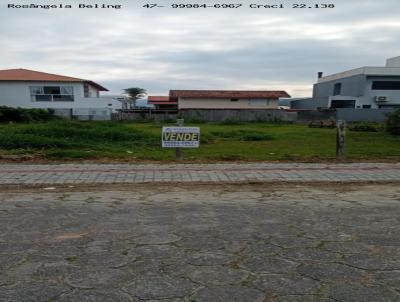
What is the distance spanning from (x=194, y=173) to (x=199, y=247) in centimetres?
434

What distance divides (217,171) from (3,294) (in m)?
5.97

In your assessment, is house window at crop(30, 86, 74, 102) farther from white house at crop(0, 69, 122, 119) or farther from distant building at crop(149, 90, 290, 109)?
distant building at crop(149, 90, 290, 109)

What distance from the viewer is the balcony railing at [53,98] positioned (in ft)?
137

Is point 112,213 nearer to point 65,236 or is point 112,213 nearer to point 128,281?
point 65,236

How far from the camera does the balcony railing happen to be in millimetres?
41750

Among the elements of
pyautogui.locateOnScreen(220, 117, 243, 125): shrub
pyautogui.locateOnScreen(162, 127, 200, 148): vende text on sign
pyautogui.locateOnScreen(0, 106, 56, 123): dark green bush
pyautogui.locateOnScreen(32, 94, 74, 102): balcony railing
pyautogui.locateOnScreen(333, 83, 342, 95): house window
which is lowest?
pyautogui.locateOnScreen(220, 117, 243, 125): shrub

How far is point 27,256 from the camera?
12.4 feet

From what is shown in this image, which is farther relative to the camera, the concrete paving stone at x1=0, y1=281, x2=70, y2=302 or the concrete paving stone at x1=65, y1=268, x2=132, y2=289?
the concrete paving stone at x1=65, y1=268, x2=132, y2=289

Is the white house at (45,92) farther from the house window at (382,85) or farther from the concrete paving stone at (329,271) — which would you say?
the concrete paving stone at (329,271)

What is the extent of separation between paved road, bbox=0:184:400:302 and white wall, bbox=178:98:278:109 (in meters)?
47.9

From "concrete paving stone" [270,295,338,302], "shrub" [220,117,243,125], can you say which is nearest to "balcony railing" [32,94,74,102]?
"shrub" [220,117,243,125]

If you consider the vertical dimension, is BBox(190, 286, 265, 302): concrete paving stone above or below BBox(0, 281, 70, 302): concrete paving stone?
above

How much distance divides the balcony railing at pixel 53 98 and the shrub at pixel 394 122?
30940mm

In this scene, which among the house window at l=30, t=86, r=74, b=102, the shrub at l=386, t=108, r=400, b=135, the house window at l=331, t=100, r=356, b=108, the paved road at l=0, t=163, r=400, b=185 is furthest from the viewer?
the house window at l=331, t=100, r=356, b=108
